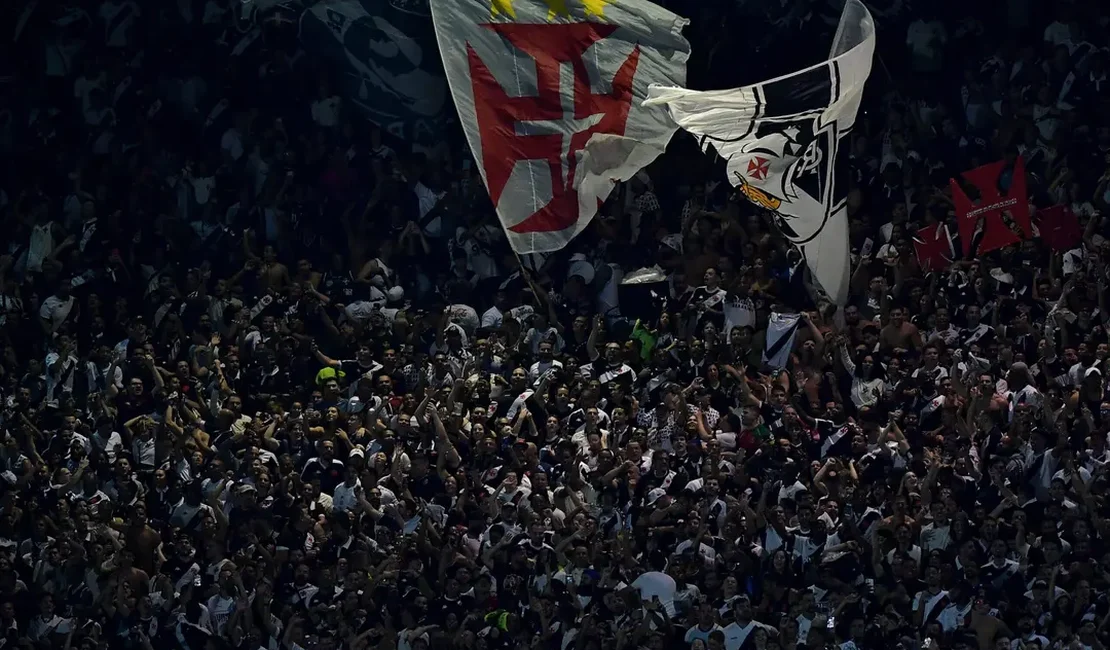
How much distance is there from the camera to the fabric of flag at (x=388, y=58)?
23156 mm

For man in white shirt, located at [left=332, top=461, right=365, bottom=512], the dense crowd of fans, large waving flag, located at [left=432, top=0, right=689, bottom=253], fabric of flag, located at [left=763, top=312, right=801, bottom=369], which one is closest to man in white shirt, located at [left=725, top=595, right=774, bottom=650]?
the dense crowd of fans

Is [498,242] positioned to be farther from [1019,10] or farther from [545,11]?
[1019,10]

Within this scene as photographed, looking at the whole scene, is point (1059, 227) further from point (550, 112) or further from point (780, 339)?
point (550, 112)

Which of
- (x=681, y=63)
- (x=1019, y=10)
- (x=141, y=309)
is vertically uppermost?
(x=681, y=63)

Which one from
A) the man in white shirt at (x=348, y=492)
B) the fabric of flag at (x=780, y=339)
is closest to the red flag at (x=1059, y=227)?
the fabric of flag at (x=780, y=339)

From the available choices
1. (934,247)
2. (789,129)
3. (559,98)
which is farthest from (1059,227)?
(559,98)

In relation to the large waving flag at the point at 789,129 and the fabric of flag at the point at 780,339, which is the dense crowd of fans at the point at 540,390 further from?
the large waving flag at the point at 789,129

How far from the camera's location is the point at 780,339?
20.5m

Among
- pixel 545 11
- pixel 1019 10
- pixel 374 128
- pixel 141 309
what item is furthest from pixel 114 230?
pixel 1019 10

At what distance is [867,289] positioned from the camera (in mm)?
21078

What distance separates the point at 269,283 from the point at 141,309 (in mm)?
1220

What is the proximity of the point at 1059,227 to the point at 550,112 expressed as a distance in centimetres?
508

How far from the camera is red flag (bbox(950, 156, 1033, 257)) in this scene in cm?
2158

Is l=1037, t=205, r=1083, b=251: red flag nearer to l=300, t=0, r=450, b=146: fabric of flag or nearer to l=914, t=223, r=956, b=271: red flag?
l=914, t=223, r=956, b=271: red flag
